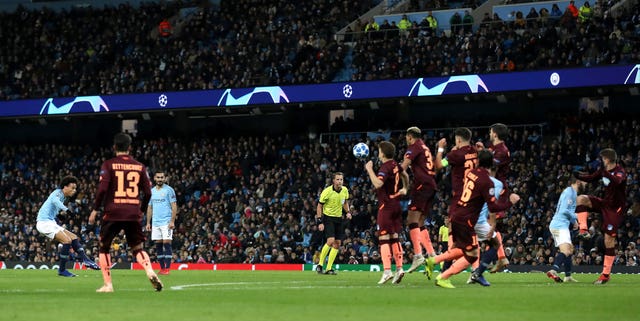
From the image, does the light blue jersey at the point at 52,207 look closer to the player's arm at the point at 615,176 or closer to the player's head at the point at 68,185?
the player's head at the point at 68,185

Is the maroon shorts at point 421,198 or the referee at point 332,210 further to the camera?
the referee at point 332,210

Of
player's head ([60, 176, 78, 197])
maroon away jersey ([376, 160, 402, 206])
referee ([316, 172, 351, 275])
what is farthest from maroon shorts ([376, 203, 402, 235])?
player's head ([60, 176, 78, 197])

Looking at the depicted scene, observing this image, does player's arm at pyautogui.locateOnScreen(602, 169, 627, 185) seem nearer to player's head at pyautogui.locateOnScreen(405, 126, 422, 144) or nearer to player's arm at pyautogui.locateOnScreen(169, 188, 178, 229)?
player's head at pyautogui.locateOnScreen(405, 126, 422, 144)

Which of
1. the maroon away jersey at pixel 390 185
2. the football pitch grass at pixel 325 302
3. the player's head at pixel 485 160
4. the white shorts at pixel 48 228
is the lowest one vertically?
the football pitch grass at pixel 325 302

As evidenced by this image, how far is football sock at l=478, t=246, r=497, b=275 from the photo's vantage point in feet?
58.4

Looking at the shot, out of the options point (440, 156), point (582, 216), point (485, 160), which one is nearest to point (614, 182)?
point (582, 216)

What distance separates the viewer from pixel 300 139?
4794 centimetres

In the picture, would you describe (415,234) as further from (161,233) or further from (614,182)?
(161,233)

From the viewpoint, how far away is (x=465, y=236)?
16672 mm

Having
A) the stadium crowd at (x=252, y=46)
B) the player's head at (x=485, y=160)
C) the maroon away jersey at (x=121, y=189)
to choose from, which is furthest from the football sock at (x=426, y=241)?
the stadium crowd at (x=252, y=46)

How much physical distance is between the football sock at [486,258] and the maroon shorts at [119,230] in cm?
553

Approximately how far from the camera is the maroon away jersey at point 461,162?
18984 mm

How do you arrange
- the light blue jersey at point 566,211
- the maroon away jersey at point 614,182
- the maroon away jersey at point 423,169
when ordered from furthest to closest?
1. the light blue jersey at point 566,211
2. the maroon away jersey at point 423,169
3. the maroon away jersey at point 614,182

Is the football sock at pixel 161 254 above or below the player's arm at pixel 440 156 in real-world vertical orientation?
below
